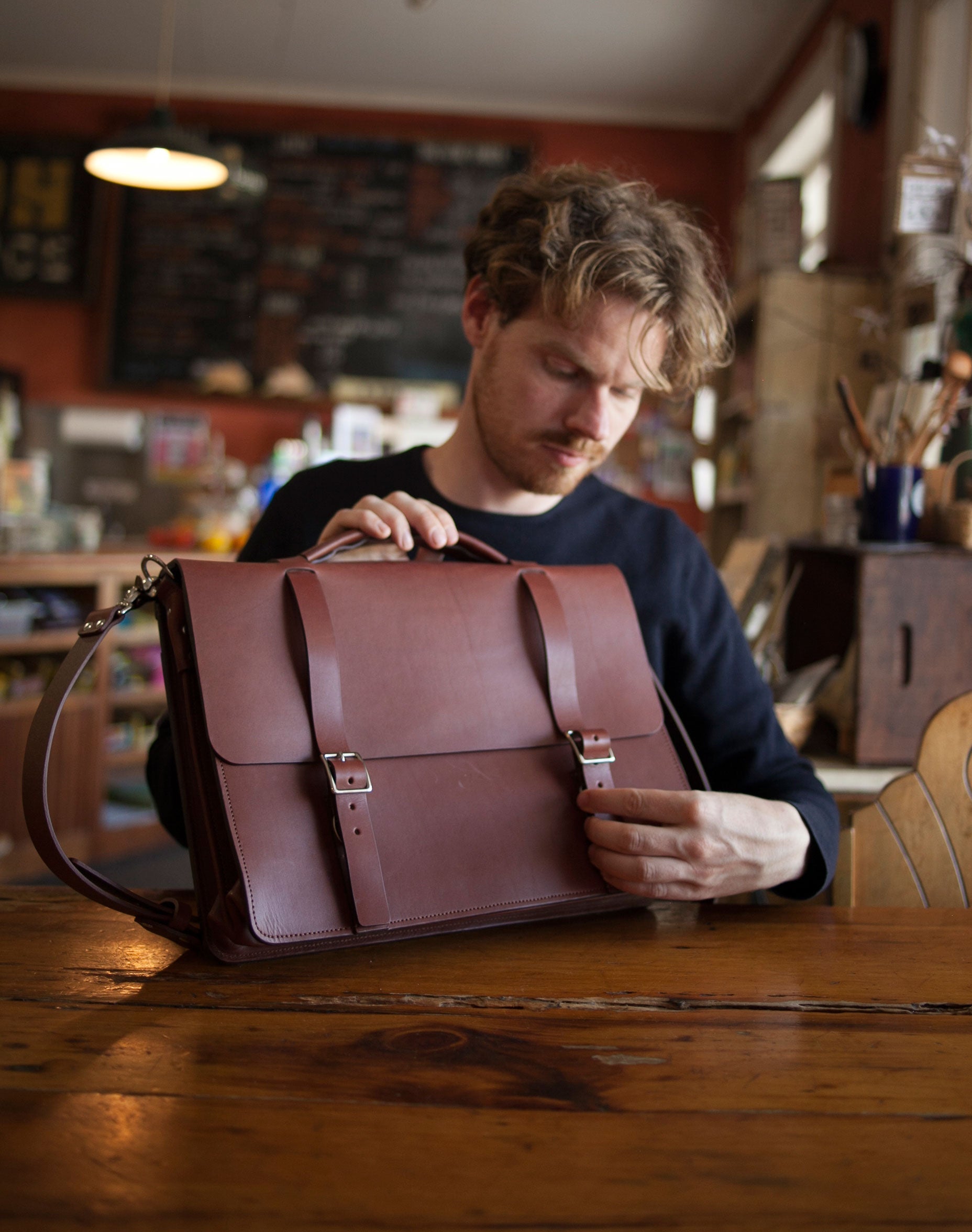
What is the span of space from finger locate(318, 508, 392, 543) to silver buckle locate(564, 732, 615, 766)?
26cm

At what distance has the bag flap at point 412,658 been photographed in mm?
789

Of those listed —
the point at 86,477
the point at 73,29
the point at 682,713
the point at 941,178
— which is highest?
the point at 73,29

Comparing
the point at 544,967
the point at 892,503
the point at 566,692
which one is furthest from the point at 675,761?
the point at 892,503

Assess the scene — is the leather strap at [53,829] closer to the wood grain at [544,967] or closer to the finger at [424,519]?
the wood grain at [544,967]

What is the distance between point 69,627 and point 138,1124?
2.85 m

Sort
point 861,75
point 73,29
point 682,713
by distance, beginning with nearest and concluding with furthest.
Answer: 1. point 682,713
2. point 861,75
3. point 73,29

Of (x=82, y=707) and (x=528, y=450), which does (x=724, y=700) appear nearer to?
(x=528, y=450)

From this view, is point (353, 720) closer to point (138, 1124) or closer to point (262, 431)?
point (138, 1124)

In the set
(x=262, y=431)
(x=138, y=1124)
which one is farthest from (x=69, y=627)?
(x=138, y=1124)

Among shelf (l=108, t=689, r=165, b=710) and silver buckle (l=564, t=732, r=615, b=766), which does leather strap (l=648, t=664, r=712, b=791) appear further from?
shelf (l=108, t=689, r=165, b=710)

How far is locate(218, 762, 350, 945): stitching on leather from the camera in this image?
2.39ft

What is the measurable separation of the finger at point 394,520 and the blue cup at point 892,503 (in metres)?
1.12

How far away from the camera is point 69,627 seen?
3.19 m

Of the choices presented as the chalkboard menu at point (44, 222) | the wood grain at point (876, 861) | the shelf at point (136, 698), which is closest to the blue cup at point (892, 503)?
the wood grain at point (876, 861)
